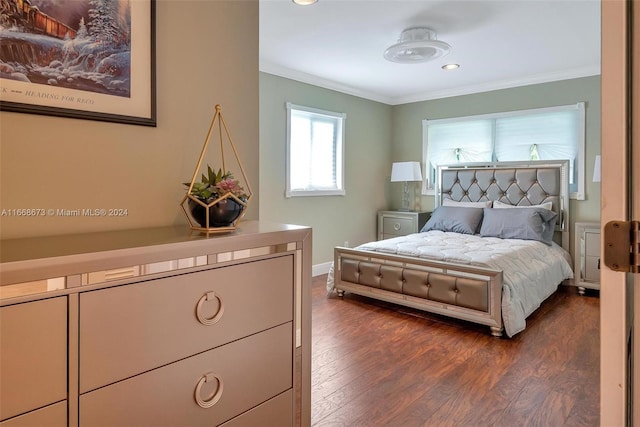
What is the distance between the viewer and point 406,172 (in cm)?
561

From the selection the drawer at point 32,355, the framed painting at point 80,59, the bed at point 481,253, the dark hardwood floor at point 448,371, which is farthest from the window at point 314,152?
the drawer at point 32,355

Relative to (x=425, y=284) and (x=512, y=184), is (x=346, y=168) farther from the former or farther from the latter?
(x=425, y=284)

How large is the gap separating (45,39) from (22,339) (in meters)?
0.84

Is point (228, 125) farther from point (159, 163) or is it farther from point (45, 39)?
point (45, 39)

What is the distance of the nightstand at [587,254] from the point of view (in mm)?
4207

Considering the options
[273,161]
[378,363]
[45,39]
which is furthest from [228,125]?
[273,161]

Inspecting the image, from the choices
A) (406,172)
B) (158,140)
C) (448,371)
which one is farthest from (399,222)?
(158,140)

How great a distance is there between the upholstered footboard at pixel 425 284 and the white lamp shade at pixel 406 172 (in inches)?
77.9

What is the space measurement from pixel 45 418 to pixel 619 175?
1232 millimetres

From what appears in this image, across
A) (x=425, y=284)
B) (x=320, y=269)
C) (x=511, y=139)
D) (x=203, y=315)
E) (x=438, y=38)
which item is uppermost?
(x=438, y=38)

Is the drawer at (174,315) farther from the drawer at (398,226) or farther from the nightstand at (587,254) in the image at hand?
the drawer at (398,226)

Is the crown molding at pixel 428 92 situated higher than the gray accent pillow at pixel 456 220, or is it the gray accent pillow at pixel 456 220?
the crown molding at pixel 428 92

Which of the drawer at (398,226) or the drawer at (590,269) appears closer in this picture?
the drawer at (590,269)

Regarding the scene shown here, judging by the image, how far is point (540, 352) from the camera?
9.32ft
